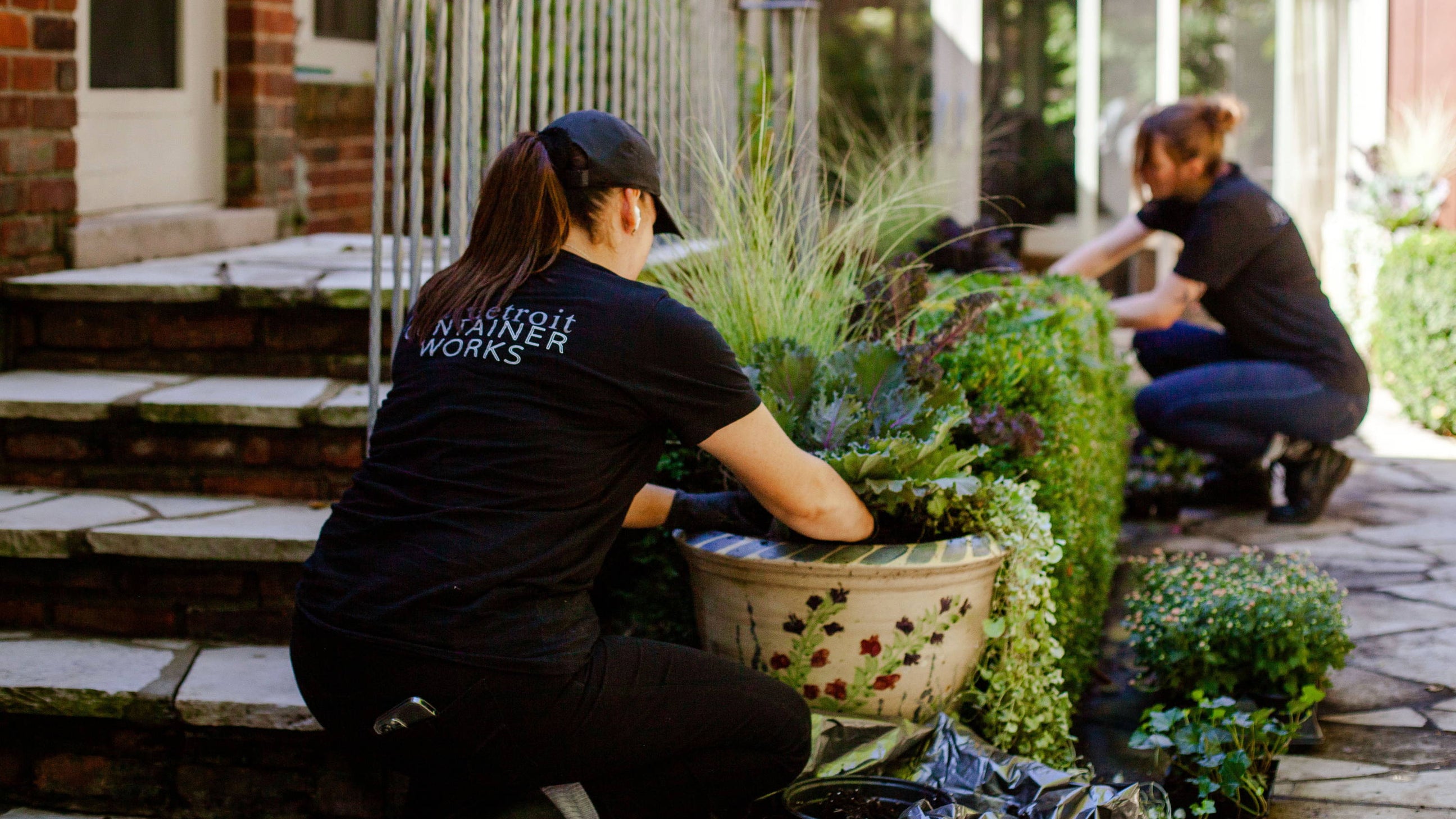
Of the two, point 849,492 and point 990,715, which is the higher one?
point 849,492

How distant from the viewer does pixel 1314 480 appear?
15.6ft

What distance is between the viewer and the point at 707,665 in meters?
Result: 2.21

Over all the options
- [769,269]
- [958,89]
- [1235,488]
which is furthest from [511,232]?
[958,89]

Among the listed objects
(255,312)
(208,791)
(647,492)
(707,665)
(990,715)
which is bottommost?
(208,791)

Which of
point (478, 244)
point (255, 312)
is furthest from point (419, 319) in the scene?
point (255, 312)

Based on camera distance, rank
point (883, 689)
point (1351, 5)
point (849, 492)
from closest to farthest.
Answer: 1. point (849, 492)
2. point (883, 689)
3. point (1351, 5)

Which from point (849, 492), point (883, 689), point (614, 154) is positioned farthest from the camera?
point (883, 689)

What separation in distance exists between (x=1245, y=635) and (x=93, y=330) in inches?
117

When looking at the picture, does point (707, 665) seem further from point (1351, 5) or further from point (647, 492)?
point (1351, 5)

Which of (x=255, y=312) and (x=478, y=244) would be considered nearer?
(x=478, y=244)

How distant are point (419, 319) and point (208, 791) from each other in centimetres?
111

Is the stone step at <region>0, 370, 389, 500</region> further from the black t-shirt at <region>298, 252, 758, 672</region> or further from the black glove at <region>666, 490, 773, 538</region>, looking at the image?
the black t-shirt at <region>298, 252, 758, 672</region>

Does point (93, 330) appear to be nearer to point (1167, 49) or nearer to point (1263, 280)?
point (1263, 280)

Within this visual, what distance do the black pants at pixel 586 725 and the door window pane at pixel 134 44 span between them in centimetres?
310
